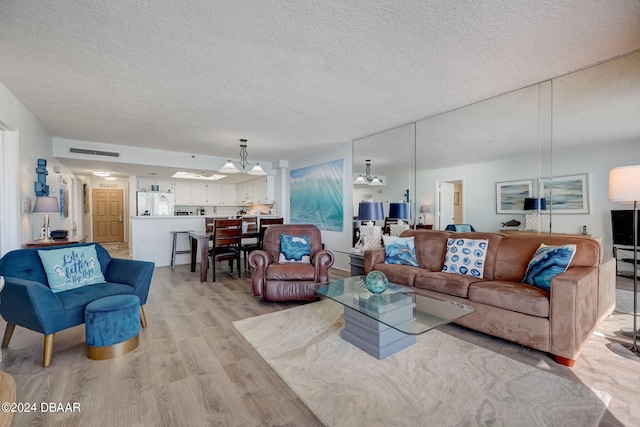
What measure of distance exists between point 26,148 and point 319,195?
454 centimetres

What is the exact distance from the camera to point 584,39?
7.14 feet

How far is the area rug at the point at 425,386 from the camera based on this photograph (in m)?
1.61

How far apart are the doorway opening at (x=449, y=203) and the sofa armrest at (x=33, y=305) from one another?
4.12 meters

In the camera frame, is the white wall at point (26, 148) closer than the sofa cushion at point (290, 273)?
Yes

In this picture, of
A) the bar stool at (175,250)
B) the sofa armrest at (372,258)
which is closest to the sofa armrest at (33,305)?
the sofa armrest at (372,258)

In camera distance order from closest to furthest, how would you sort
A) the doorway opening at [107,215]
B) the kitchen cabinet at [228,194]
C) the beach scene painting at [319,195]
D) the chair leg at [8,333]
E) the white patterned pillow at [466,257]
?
the chair leg at [8,333]
the white patterned pillow at [466,257]
the beach scene painting at [319,195]
the doorway opening at [107,215]
the kitchen cabinet at [228,194]

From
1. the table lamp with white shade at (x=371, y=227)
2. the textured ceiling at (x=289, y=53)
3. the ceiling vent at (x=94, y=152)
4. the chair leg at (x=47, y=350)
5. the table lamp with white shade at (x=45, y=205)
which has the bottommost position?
the chair leg at (x=47, y=350)

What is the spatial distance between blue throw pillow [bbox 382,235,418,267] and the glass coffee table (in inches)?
36.7

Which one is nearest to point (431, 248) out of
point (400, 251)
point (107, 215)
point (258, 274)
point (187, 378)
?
point (400, 251)

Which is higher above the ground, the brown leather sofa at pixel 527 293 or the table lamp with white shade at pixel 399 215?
the table lamp with white shade at pixel 399 215

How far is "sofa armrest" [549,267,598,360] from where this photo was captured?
209 cm

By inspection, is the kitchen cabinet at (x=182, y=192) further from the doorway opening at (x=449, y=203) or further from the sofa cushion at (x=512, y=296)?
the sofa cushion at (x=512, y=296)

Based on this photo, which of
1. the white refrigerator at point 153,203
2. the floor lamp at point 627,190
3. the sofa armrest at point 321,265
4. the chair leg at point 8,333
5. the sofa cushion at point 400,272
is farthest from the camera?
the white refrigerator at point 153,203

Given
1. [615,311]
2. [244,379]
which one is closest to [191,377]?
[244,379]
